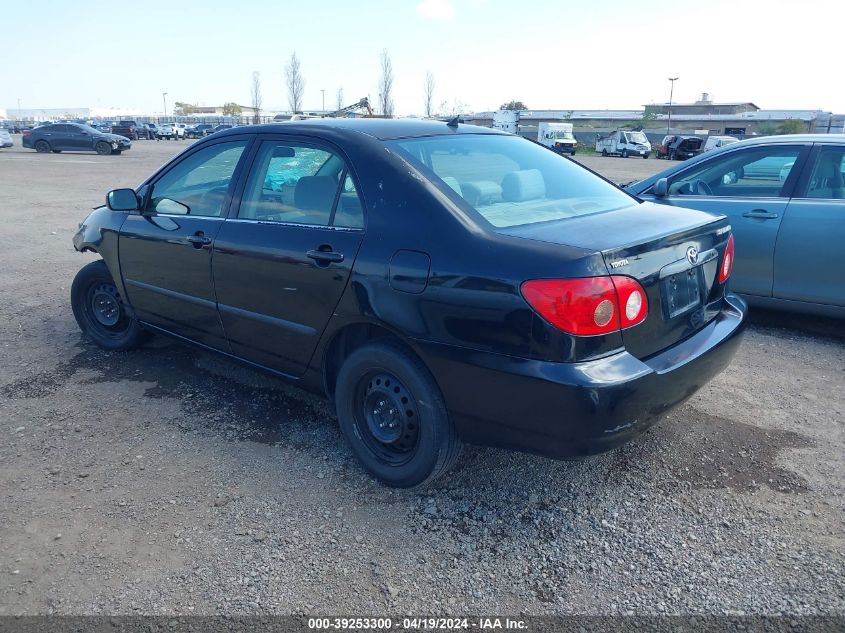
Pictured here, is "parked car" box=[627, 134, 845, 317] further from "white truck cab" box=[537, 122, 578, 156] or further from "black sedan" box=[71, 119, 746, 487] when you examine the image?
"white truck cab" box=[537, 122, 578, 156]

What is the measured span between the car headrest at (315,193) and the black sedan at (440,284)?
1 centimetres

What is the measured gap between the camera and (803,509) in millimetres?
2980

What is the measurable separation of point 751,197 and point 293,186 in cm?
383

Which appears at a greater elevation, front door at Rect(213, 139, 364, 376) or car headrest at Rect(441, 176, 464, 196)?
car headrest at Rect(441, 176, 464, 196)

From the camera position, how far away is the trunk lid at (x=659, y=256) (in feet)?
8.73

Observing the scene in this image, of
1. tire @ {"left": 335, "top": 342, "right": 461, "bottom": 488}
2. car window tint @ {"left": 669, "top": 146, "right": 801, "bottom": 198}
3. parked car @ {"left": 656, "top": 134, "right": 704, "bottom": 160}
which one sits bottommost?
tire @ {"left": 335, "top": 342, "right": 461, "bottom": 488}

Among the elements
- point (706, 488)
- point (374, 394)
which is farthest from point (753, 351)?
point (374, 394)

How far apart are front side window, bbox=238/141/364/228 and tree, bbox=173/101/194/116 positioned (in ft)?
477

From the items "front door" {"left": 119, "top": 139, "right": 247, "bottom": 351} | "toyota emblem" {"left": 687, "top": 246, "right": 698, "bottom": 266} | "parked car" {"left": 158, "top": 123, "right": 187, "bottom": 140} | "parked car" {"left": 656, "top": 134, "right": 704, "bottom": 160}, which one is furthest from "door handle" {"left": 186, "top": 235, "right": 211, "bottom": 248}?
"parked car" {"left": 158, "top": 123, "right": 187, "bottom": 140}

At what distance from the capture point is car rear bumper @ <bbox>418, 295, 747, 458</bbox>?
251 cm

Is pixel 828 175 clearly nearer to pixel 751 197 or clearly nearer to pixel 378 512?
pixel 751 197

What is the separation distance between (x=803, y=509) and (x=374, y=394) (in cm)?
201

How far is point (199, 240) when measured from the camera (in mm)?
3832

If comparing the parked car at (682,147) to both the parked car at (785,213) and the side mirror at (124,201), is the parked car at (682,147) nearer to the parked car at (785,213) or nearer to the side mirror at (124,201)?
the parked car at (785,213)
